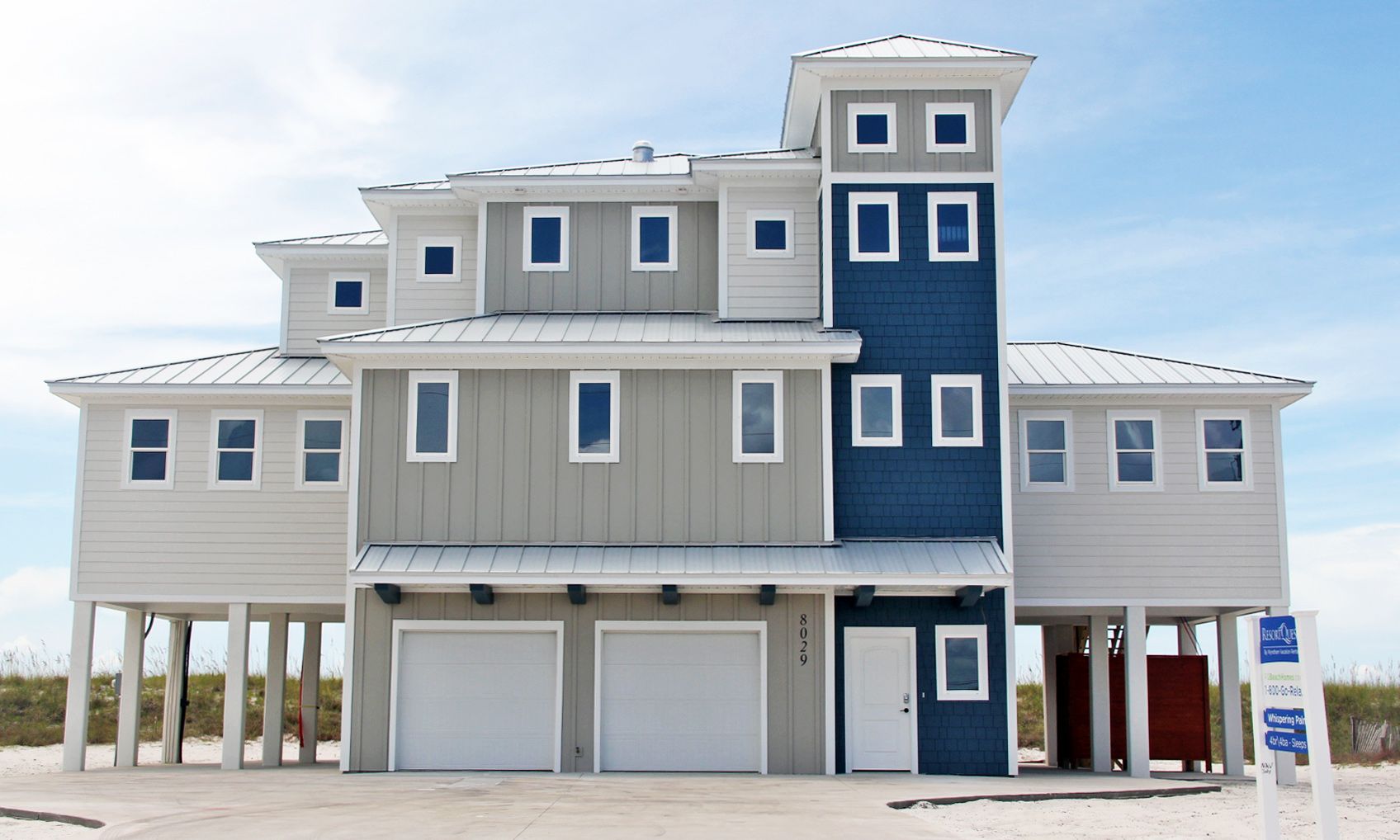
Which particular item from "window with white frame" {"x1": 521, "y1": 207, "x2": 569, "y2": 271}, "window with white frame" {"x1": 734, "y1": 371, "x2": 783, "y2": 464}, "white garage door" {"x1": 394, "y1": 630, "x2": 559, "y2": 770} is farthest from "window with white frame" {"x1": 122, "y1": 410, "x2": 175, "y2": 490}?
"window with white frame" {"x1": 734, "y1": 371, "x2": 783, "y2": 464}

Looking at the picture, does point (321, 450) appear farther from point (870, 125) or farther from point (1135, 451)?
point (1135, 451)

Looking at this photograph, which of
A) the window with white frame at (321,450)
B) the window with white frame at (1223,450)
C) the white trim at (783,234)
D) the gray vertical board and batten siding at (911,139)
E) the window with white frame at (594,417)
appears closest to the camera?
the window with white frame at (594,417)

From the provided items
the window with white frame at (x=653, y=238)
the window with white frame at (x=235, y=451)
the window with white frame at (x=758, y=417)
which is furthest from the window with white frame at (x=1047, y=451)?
the window with white frame at (x=235, y=451)

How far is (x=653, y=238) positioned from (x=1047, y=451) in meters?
7.26

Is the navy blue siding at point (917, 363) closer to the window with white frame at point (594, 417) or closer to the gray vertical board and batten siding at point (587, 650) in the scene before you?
the gray vertical board and batten siding at point (587, 650)

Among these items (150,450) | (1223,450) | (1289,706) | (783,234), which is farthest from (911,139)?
(150,450)

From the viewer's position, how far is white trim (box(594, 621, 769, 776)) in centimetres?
2116

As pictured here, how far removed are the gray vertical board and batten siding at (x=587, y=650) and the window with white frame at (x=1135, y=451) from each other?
18.8ft

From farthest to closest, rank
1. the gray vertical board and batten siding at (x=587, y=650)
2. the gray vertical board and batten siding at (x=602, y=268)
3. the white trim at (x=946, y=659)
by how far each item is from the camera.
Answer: the gray vertical board and batten siding at (x=602, y=268) < the white trim at (x=946, y=659) < the gray vertical board and batten siding at (x=587, y=650)

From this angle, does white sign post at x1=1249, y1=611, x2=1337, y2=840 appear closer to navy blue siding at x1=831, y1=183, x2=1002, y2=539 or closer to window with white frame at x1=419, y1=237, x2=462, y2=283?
navy blue siding at x1=831, y1=183, x2=1002, y2=539

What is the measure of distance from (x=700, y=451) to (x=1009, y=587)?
4947 millimetres

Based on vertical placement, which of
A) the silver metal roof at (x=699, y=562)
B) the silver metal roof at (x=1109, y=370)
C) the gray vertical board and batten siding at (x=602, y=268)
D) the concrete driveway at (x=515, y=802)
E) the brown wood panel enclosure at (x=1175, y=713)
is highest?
the gray vertical board and batten siding at (x=602, y=268)

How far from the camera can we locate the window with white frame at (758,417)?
846 inches

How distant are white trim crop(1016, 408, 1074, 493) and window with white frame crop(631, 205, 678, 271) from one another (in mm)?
6242
